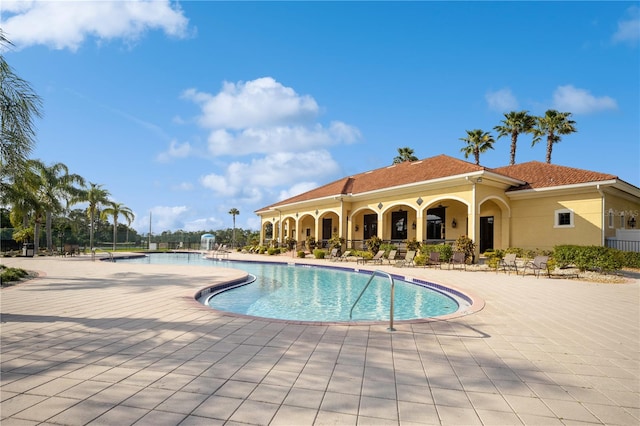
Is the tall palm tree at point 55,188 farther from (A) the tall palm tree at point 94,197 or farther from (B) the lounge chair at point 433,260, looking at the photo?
(B) the lounge chair at point 433,260

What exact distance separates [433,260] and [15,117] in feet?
50.6

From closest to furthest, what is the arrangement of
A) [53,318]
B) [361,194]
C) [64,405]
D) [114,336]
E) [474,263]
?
1. [64,405]
2. [114,336]
3. [53,318]
4. [474,263]
5. [361,194]

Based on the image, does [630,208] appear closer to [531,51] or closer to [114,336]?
[531,51]

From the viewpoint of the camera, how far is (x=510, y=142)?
103ft

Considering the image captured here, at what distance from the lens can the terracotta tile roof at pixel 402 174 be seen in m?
18.5

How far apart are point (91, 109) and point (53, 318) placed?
10.6 meters

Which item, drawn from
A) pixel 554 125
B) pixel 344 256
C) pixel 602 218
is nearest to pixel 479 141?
pixel 554 125

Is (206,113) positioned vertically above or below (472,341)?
above

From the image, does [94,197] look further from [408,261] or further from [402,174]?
[408,261]

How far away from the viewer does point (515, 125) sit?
99.3ft

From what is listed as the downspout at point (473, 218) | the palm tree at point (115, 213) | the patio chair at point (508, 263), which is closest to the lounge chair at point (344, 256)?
the downspout at point (473, 218)

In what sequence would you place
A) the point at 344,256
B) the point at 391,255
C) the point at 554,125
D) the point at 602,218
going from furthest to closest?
the point at 554,125
the point at 344,256
the point at 391,255
the point at 602,218

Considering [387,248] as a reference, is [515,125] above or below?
above

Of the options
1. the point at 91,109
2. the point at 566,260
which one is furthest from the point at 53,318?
the point at 566,260
